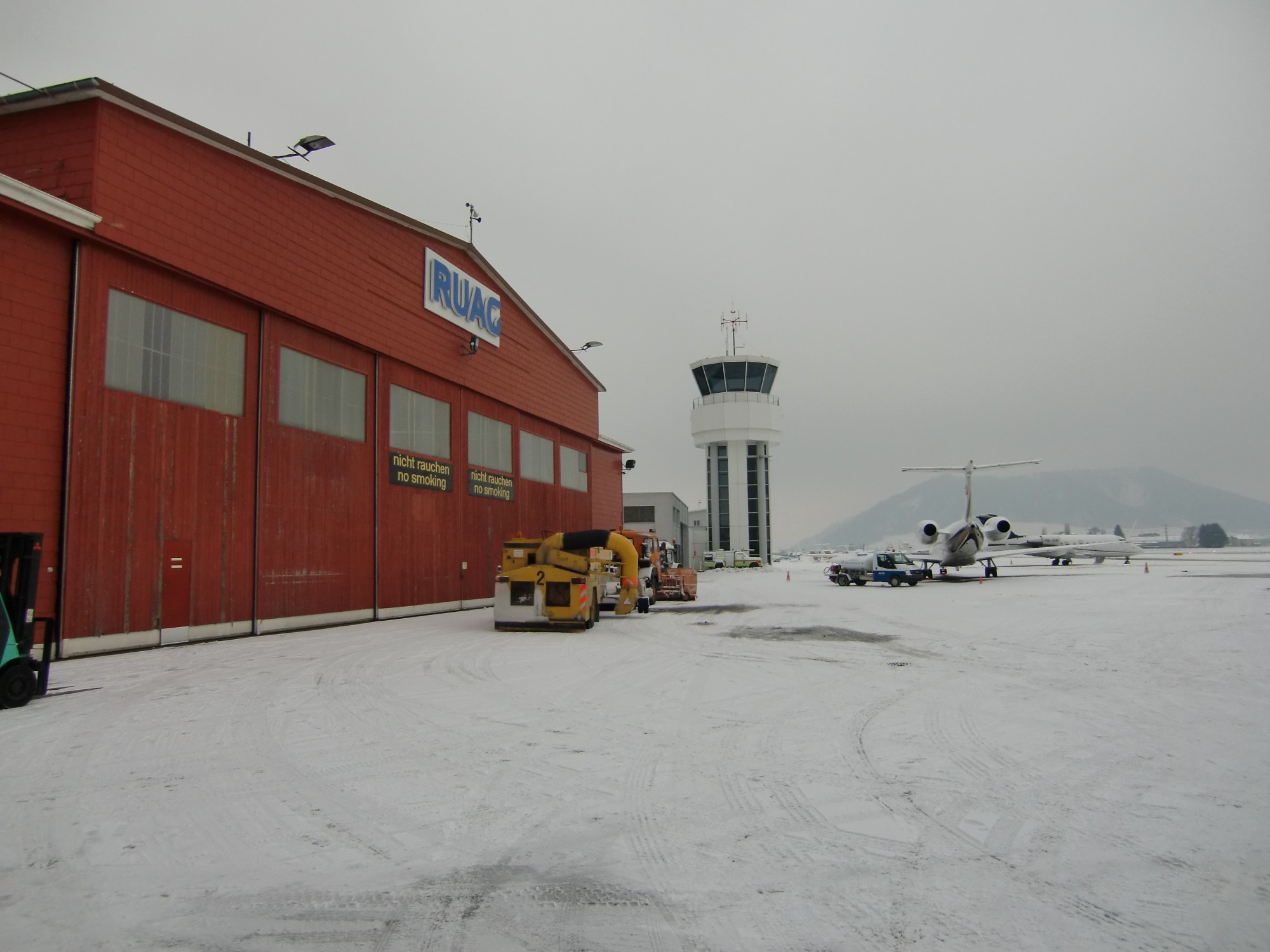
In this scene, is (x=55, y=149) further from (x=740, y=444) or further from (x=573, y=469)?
(x=740, y=444)

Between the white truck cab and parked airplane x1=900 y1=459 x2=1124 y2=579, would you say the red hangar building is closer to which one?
parked airplane x1=900 y1=459 x2=1124 y2=579

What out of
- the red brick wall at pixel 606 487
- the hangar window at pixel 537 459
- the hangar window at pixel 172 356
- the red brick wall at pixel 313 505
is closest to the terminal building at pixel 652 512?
the red brick wall at pixel 606 487

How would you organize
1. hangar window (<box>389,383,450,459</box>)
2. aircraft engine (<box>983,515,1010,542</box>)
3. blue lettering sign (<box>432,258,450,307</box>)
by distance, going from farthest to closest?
1. aircraft engine (<box>983,515,1010,542</box>)
2. blue lettering sign (<box>432,258,450,307</box>)
3. hangar window (<box>389,383,450,459</box>)

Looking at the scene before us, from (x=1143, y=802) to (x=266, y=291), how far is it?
1820 centimetres

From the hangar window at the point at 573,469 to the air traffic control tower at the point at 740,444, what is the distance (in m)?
46.4

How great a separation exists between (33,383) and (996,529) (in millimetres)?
41529

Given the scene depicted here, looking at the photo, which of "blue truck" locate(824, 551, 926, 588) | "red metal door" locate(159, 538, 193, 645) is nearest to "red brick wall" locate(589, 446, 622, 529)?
"blue truck" locate(824, 551, 926, 588)

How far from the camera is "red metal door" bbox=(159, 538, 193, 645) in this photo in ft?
46.0

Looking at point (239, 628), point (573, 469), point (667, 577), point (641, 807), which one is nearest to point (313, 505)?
point (239, 628)

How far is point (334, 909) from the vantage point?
12.0 ft

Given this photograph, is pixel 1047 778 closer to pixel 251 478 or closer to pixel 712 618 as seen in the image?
pixel 712 618

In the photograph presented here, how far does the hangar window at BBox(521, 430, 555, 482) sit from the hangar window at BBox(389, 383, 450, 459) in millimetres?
5237

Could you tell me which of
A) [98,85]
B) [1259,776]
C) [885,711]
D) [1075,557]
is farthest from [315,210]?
[1075,557]

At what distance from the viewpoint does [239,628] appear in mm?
15633
